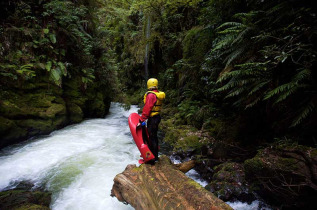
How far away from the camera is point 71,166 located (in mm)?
4801

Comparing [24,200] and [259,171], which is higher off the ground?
[259,171]

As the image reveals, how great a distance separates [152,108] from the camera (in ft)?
11.2

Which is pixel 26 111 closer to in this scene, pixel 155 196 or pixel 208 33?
pixel 155 196

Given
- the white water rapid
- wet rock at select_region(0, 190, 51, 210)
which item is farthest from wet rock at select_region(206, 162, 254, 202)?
wet rock at select_region(0, 190, 51, 210)

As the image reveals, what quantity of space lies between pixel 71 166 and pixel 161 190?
331cm

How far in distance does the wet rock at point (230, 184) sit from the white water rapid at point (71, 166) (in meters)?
1.94

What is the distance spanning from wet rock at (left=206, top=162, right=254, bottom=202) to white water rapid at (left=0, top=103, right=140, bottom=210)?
1.94m

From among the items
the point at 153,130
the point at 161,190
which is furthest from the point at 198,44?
the point at 161,190

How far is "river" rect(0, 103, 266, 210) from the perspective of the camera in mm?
3678

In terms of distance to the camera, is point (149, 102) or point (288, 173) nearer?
point (288, 173)

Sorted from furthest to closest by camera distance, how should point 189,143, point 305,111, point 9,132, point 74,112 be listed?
1. point 74,112
2. point 189,143
3. point 9,132
4. point 305,111

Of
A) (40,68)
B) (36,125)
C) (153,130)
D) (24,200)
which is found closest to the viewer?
(24,200)

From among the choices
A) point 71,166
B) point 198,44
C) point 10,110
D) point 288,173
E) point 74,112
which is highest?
point 198,44

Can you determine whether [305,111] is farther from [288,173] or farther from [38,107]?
[38,107]
